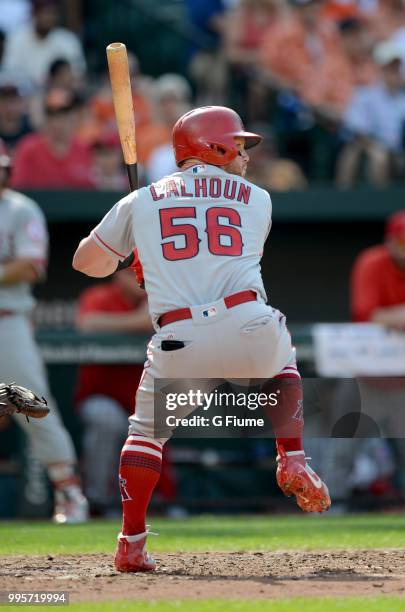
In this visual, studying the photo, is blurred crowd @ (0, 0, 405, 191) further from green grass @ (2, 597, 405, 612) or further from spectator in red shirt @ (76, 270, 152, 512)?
green grass @ (2, 597, 405, 612)

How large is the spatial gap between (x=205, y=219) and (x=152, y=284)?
0.32m

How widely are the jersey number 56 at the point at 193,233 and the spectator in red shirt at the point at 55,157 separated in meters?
5.60

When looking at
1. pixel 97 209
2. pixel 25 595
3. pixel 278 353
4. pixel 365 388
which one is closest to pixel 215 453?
pixel 365 388

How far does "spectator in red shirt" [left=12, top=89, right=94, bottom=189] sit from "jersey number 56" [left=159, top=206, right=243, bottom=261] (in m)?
5.60

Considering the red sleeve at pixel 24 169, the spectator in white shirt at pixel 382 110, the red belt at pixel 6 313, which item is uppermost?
the spectator in white shirt at pixel 382 110

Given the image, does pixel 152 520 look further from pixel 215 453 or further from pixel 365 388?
pixel 365 388

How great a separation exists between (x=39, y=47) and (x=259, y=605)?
866 centimetres

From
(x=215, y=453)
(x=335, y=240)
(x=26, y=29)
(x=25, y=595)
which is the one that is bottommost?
(x=25, y=595)

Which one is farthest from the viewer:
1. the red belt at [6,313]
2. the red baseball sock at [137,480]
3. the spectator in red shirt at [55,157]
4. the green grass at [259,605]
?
the spectator in red shirt at [55,157]

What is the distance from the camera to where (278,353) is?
15.6ft

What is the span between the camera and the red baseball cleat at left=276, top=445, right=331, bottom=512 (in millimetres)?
4629

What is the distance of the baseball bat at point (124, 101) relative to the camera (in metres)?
5.47

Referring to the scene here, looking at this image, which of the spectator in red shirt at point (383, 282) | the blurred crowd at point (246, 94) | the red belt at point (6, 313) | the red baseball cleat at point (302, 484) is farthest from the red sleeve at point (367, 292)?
the red baseball cleat at point (302, 484)

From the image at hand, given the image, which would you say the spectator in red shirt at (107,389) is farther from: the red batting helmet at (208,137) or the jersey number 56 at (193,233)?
the jersey number 56 at (193,233)
